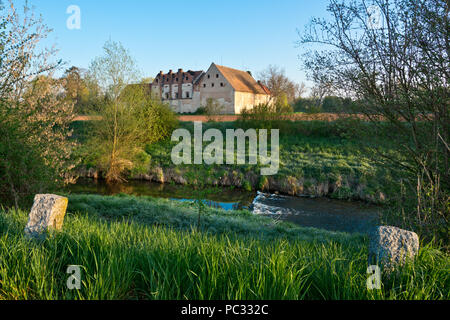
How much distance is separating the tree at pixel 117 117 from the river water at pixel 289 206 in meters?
1.72

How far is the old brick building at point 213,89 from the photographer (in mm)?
43562

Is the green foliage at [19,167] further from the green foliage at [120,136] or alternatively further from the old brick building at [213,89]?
the old brick building at [213,89]

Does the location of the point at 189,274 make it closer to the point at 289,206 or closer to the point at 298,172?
the point at 289,206

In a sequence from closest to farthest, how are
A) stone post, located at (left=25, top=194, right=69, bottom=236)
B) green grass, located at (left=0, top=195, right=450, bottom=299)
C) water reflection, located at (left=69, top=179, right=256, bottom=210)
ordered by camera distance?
green grass, located at (left=0, top=195, right=450, bottom=299) < stone post, located at (left=25, top=194, right=69, bottom=236) < water reflection, located at (left=69, top=179, right=256, bottom=210)

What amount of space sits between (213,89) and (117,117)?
26892 mm

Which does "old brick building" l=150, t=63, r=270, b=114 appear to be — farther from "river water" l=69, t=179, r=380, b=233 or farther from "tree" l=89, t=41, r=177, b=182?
"river water" l=69, t=179, r=380, b=233

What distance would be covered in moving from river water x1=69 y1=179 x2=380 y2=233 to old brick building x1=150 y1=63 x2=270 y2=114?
2517cm

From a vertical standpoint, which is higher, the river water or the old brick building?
the old brick building

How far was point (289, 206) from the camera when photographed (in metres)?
13.8

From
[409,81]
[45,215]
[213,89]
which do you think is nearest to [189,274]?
[45,215]

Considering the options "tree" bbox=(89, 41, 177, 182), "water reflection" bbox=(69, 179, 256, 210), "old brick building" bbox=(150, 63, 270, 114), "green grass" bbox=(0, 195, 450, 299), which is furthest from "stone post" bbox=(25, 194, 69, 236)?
"old brick building" bbox=(150, 63, 270, 114)

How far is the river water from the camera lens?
11422 mm

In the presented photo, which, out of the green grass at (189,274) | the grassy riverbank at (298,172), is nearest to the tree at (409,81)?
the green grass at (189,274)
